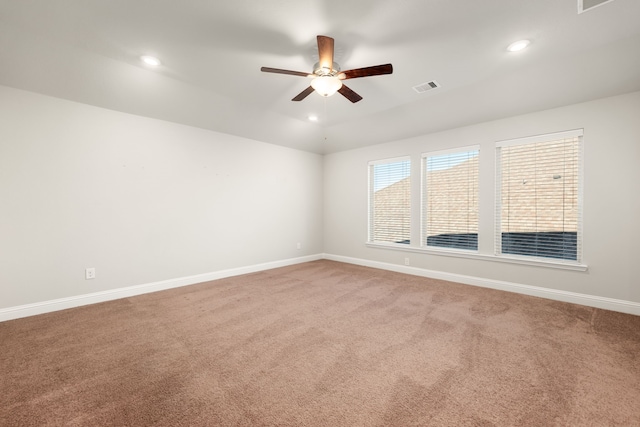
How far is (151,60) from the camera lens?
278cm

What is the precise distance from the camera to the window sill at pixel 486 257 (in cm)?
347

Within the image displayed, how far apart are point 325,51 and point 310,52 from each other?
464 mm

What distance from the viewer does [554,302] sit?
135 inches

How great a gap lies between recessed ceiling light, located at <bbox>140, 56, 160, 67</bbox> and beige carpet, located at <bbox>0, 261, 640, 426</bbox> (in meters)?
2.81

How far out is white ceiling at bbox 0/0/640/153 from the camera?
207cm

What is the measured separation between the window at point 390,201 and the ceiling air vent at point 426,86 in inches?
69.9

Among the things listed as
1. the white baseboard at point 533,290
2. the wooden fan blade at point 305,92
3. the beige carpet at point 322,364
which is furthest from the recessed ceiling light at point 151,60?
the white baseboard at point 533,290

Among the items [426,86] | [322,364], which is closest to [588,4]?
[426,86]

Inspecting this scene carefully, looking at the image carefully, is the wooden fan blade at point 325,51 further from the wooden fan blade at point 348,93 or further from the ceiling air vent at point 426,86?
the ceiling air vent at point 426,86

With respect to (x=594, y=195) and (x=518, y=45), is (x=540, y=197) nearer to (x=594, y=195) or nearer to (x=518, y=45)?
(x=594, y=195)

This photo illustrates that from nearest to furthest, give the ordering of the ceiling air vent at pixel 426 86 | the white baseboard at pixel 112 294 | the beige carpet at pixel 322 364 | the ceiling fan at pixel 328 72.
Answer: the beige carpet at pixel 322 364, the ceiling fan at pixel 328 72, the white baseboard at pixel 112 294, the ceiling air vent at pixel 426 86

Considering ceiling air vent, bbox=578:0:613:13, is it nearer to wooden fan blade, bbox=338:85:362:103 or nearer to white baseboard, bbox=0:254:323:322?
wooden fan blade, bbox=338:85:362:103

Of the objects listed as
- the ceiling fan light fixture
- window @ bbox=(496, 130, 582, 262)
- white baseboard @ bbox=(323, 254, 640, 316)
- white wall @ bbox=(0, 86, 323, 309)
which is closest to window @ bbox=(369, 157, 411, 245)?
white baseboard @ bbox=(323, 254, 640, 316)

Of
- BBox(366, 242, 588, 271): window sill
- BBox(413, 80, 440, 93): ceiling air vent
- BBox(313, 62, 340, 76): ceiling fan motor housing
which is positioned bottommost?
BBox(366, 242, 588, 271): window sill
